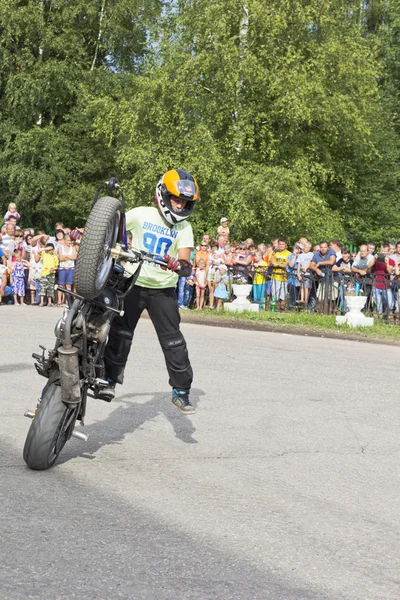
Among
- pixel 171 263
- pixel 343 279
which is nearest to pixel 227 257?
pixel 343 279

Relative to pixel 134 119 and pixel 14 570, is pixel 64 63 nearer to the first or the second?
pixel 134 119

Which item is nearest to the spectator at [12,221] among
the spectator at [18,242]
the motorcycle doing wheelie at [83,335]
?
the spectator at [18,242]

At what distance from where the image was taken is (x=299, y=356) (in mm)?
13406

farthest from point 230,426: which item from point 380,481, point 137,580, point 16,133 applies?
point 16,133

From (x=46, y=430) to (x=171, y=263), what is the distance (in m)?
1.47

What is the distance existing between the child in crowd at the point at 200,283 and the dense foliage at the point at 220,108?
10158 mm

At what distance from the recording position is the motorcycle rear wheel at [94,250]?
19.0 feet

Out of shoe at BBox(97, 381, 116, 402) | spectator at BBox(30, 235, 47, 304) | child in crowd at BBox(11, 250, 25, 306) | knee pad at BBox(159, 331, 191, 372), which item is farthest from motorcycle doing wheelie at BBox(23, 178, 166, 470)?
spectator at BBox(30, 235, 47, 304)

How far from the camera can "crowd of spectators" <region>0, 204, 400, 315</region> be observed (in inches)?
762

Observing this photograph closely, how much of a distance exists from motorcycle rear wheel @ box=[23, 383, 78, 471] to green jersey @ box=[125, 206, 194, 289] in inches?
57.0

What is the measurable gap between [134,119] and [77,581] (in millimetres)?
30107

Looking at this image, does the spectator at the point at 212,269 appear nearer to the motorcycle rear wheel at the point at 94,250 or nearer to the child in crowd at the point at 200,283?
the child in crowd at the point at 200,283

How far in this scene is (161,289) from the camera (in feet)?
23.4

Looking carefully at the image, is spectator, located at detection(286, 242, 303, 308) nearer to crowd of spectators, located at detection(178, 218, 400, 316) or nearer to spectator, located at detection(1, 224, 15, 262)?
crowd of spectators, located at detection(178, 218, 400, 316)
